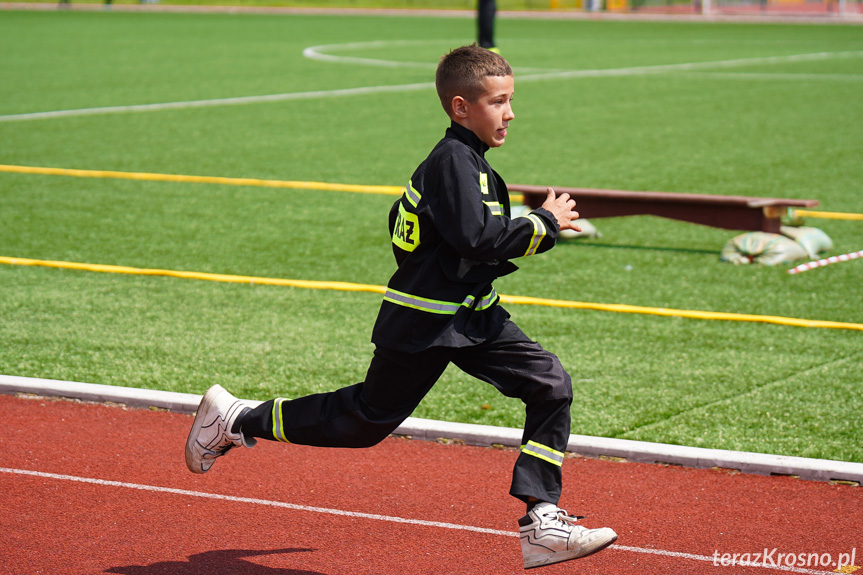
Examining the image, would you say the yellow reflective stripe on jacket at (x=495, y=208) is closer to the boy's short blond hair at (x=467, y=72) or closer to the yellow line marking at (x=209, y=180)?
the boy's short blond hair at (x=467, y=72)

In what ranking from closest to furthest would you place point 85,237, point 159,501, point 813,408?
point 159,501
point 813,408
point 85,237

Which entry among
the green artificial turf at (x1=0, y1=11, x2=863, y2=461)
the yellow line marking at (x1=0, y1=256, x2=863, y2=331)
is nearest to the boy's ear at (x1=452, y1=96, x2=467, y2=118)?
the green artificial turf at (x1=0, y1=11, x2=863, y2=461)

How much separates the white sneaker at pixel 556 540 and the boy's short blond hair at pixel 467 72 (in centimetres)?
155

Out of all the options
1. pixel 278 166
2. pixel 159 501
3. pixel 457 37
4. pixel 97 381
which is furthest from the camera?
pixel 457 37

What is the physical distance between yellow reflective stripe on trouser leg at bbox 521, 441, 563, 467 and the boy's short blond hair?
1273mm

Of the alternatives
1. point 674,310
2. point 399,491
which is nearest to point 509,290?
point 674,310

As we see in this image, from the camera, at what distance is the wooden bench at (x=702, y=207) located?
10156 mm

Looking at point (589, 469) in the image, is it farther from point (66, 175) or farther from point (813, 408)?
point (66, 175)

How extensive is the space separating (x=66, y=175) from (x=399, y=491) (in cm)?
1002

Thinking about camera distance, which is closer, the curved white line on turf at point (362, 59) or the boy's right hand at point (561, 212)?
the boy's right hand at point (561, 212)

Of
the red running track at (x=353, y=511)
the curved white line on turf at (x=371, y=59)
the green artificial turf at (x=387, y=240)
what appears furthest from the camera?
the curved white line on turf at (x=371, y=59)

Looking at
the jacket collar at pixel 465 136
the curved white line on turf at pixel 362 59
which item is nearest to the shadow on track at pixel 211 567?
the jacket collar at pixel 465 136

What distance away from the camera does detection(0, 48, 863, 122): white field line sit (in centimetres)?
2014

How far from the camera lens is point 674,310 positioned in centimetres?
852
